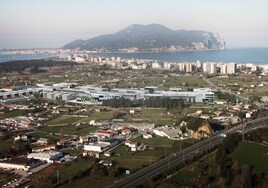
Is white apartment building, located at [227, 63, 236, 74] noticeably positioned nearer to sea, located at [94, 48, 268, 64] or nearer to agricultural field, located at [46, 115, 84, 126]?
sea, located at [94, 48, 268, 64]

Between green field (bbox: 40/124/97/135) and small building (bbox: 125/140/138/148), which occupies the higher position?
small building (bbox: 125/140/138/148)

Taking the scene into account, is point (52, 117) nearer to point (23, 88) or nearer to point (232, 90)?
point (23, 88)

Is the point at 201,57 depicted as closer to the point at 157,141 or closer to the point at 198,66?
the point at 198,66

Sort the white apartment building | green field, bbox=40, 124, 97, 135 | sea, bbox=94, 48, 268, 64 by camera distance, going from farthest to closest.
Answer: sea, bbox=94, 48, 268, 64 → the white apartment building → green field, bbox=40, 124, 97, 135

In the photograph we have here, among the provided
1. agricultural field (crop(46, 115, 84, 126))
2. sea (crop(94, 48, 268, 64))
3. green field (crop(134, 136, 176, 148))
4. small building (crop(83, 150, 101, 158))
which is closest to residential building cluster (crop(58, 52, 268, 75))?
sea (crop(94, 48, 268, 64))

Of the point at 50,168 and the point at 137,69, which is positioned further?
the point at 137,69

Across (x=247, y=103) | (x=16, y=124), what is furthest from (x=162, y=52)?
(x=16, y=124)
